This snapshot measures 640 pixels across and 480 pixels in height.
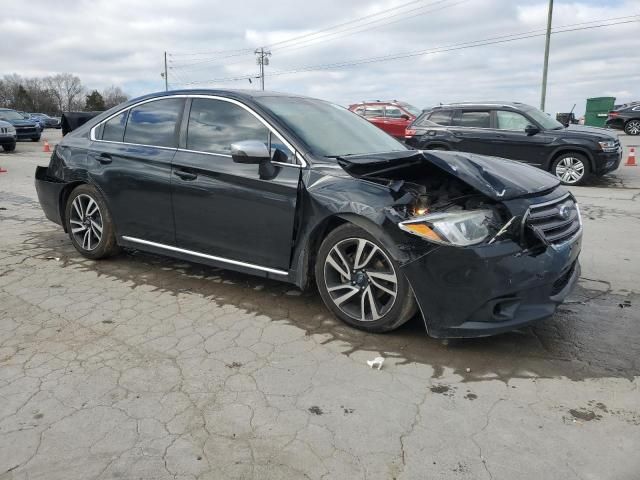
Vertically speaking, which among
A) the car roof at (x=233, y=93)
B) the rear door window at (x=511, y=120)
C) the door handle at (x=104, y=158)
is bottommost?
the door handle at (x=104, y=158)

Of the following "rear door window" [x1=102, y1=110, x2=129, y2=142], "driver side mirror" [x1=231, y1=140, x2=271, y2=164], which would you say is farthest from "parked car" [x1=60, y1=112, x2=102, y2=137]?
"driver side mirror" [x1=231, y1=140, x2=271, y2=164]

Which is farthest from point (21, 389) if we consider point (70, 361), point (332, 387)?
point (332, 387)

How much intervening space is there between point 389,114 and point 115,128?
1574 centimetres

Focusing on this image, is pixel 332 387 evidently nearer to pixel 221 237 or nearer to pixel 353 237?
pixel 353 237

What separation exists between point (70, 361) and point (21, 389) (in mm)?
351

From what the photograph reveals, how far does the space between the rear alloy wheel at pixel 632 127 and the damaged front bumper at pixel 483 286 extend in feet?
89.9

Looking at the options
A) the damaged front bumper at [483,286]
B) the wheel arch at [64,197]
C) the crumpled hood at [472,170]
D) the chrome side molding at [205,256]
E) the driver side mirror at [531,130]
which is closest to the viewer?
the damaged front bumper at [483,286]

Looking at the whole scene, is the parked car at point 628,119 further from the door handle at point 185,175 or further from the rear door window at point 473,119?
the door handle at point 185,175

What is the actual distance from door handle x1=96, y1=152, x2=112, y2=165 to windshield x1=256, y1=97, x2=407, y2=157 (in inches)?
64.0

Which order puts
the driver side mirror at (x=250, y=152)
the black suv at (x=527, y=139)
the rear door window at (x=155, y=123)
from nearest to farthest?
the driver side mirror at (x=250, y=152) → the rear door window at (x=155, y=123) → the black suv at (x=527, y=139)

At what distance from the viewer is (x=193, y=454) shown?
237 cm

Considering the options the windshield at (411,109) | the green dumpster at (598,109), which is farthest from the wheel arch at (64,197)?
the green dumpster at (598,109)

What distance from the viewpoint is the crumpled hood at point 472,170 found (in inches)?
125

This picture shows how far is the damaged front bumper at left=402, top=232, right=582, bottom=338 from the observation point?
3027 millimetres
